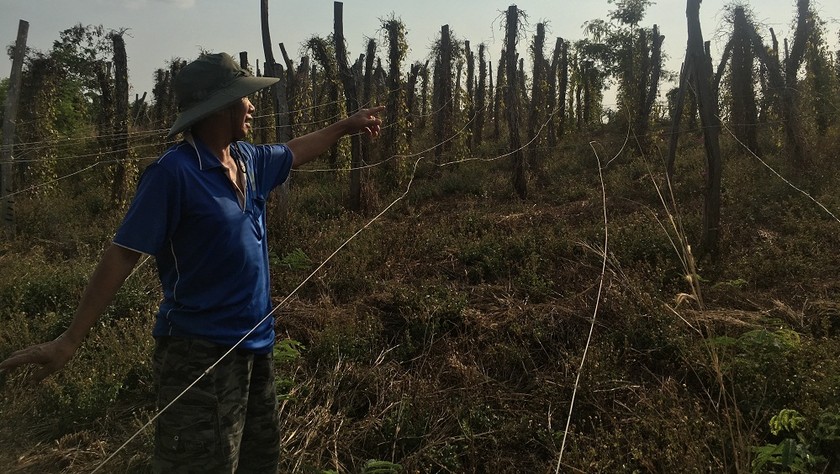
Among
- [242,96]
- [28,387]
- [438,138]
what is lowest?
[28,387]

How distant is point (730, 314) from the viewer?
405cm

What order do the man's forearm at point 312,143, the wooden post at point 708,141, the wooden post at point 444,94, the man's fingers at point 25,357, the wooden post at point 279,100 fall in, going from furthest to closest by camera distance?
the wooden post at point 444,94 → the wooden post at point 279,100 → the wooden post at point 708,141 → the man's forearm at point 312,143 → the man's fingers at point 25,357

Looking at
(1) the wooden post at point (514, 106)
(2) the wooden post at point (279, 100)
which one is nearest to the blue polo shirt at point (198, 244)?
(2) the wooden post at point (279, 100)

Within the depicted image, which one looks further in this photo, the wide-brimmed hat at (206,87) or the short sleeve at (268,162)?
the short sleeve at (268,162)

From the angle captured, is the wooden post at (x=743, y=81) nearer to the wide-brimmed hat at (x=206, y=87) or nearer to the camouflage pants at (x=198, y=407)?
the wide-brimmed hat at (x=206, y=87)

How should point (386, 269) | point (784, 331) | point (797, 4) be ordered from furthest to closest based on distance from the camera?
point (797, 4)
point (386, 269)
point (784, 331)

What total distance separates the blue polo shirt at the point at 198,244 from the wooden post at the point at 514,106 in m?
7.60

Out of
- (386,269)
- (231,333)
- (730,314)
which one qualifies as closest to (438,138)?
(386,269)

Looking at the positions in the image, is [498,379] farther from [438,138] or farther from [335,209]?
[438,138]

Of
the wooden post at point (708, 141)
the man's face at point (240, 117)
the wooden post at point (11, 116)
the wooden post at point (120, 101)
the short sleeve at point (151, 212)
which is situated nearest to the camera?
the short sleeve at point (151, 212)

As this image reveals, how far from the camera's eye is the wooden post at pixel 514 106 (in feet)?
30.4

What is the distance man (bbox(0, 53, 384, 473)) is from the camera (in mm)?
1562

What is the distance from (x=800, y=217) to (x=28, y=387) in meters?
7.79

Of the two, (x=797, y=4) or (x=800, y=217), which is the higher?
(x=797, y=4)
